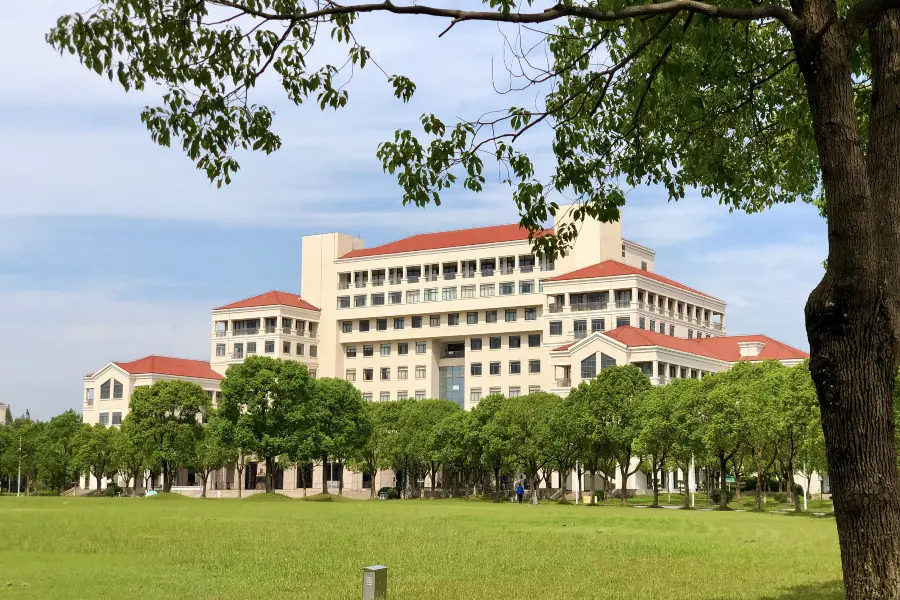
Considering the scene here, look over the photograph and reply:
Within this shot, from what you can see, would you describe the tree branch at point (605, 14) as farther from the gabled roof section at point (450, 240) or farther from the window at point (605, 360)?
the gabled roof section at point (450, 240)

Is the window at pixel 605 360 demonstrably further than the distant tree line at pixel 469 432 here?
Yes

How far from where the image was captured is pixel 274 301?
138 m

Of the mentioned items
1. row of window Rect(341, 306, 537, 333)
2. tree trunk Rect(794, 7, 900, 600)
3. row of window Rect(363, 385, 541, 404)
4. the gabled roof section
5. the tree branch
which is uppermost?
the gabled roof section

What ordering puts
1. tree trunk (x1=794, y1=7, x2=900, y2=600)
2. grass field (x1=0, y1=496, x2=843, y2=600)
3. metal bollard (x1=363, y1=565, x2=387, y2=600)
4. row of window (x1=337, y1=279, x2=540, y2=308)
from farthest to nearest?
1. row of window (x1=337, y1=279, x2=540, y2=308)
2. grass field (x1=0, y1=496, x2=843, y2=600)
3. metal bollard (x1=363, y1=565, x2=387, y2=600)
4. tree trunk (x1=794, y1=7, x2=900, y2=600)

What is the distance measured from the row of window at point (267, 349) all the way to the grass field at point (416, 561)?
99787 mm

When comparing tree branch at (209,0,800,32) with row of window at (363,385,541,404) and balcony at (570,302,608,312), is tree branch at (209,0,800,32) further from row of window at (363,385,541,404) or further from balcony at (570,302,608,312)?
row of window at (363,385,541,404)

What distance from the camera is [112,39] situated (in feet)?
34.2

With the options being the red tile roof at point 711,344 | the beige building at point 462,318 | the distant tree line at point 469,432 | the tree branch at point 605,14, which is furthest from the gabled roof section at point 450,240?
the tree branch at point 605,14

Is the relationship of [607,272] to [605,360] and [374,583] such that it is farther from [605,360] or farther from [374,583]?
[374,583]

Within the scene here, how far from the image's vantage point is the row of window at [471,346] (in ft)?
424

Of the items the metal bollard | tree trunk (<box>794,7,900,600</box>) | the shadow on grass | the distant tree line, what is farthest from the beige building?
tree trunk (<box>794,7,900,600</box>)

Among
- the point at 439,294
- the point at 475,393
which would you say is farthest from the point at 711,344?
the point at 439,294

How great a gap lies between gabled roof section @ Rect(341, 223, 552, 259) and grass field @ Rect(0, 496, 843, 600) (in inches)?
3757

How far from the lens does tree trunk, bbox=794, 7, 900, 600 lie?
9.19m
